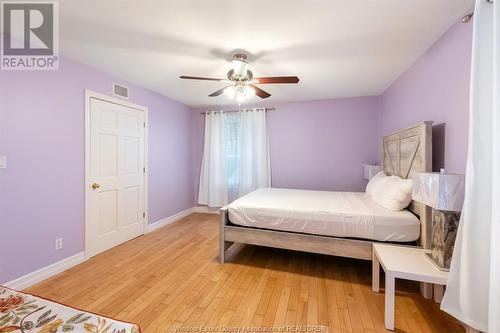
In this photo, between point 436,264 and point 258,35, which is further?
point 258,35

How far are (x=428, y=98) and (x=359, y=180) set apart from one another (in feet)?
6.79

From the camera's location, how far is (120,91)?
3152 millimetres

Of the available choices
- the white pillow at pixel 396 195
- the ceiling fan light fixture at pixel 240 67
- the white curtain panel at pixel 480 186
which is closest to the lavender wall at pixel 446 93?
the white pillow at pixel 396 195

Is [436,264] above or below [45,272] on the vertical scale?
above

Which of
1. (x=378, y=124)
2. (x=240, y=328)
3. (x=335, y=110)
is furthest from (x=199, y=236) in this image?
(x=378, y=124)

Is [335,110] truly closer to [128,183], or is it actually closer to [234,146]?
[234,146]

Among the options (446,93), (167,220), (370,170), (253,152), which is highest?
(446,93)

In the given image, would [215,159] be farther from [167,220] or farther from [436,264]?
[436,264]

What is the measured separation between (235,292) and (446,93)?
271 cm

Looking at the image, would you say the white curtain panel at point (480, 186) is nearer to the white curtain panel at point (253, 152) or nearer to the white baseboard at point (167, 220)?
the white curtain panel at point (253, 152)

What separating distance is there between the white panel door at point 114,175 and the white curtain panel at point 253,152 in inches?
75.4

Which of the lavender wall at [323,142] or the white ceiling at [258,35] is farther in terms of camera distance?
the lavender wall at [323,142]

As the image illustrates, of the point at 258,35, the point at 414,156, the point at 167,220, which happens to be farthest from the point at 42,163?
the point at 414,156

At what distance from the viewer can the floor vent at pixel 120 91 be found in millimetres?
3074
